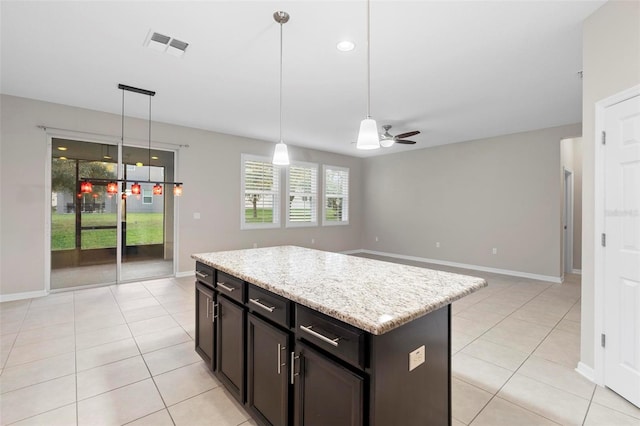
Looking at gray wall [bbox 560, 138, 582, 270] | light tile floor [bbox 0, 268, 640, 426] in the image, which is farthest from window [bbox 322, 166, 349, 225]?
gray wall [bbox 560, 138, 582, 270]

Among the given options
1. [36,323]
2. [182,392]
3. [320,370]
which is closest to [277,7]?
[320,370]

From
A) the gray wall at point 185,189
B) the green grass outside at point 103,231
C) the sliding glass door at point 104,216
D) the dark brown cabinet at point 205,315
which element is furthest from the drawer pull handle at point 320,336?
the green grass outside at point 103,231

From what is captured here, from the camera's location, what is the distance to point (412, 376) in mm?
1318

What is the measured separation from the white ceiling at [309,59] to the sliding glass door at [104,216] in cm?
86

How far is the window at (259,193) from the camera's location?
638cm

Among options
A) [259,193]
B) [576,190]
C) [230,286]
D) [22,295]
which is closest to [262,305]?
[230,286]

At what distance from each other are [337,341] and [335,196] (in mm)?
7029

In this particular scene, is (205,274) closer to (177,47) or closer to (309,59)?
(177,47)

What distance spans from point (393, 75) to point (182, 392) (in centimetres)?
362

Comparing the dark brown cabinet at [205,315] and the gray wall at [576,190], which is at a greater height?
the gray wall at [576,190]

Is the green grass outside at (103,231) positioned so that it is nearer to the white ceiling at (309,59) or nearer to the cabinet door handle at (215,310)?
the white ceiling at (309,59)

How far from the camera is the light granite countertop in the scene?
1.19 meters

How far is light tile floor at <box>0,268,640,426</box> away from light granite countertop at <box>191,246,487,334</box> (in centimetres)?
94

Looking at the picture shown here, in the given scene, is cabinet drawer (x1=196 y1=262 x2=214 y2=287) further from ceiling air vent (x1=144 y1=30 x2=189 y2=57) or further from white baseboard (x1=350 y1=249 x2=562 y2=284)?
white baseboard (x1=350 y1=249 x2=562 y2=284)
